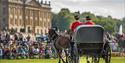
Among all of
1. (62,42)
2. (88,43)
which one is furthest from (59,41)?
(88,43)

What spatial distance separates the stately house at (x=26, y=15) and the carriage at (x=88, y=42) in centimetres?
10516

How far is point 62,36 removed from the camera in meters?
22.0

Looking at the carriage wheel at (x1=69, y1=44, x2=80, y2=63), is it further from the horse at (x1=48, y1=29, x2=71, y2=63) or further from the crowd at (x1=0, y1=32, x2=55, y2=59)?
the crowd at (x1=0, y1=32, x2=55, y2=59)

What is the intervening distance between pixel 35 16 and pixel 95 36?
137189mm

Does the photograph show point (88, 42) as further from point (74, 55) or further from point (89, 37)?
point (74, 55)

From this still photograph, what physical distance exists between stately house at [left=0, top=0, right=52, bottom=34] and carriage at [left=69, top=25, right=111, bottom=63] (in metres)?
105

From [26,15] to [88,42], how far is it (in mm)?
128961

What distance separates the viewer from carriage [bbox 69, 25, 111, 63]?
19594 millimetres

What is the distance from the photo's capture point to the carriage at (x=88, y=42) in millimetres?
19594

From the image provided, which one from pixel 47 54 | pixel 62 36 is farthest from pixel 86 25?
pixel 47 54

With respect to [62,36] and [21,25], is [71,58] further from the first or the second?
[21,25]

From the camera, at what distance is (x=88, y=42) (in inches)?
781

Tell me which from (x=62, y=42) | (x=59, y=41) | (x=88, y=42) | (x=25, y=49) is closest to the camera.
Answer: (x=88, y=42)

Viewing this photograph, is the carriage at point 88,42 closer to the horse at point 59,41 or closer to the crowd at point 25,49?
the horse at point 59,41
